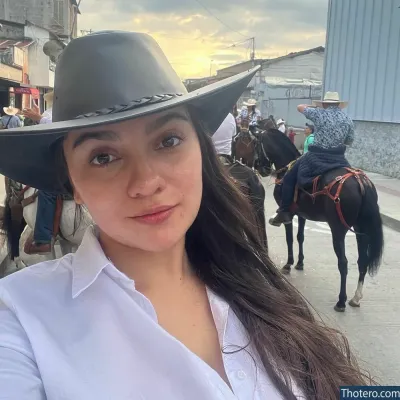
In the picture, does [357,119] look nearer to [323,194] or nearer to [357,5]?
[357,5]

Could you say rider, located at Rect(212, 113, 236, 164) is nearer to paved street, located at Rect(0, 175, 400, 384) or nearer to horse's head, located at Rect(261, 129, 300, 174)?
horse's head, located at Rect(261, 129, 300, 174)

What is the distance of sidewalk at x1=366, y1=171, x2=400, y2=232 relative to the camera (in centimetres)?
804

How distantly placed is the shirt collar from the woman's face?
78 mm

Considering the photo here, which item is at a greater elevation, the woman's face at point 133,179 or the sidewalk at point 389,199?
the woman's face at point 133,179

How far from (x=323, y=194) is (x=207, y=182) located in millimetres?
3514

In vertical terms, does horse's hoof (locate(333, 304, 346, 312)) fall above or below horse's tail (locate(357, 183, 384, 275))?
below

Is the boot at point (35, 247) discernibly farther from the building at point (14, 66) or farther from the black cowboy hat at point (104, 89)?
the building at point (14, 66)

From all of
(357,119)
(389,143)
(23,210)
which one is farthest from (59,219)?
(357,119)

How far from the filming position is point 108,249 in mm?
1250

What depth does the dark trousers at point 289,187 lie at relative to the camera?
17.2 feet

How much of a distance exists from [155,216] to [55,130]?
0.29 meters

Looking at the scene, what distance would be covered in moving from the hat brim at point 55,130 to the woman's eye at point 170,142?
0.10m

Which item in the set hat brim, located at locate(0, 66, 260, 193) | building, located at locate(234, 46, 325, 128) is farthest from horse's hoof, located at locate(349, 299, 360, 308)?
building, located at locate(234, 46, 325, 128)

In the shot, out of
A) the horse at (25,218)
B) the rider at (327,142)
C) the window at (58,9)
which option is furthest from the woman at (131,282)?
the window at (58,9)
